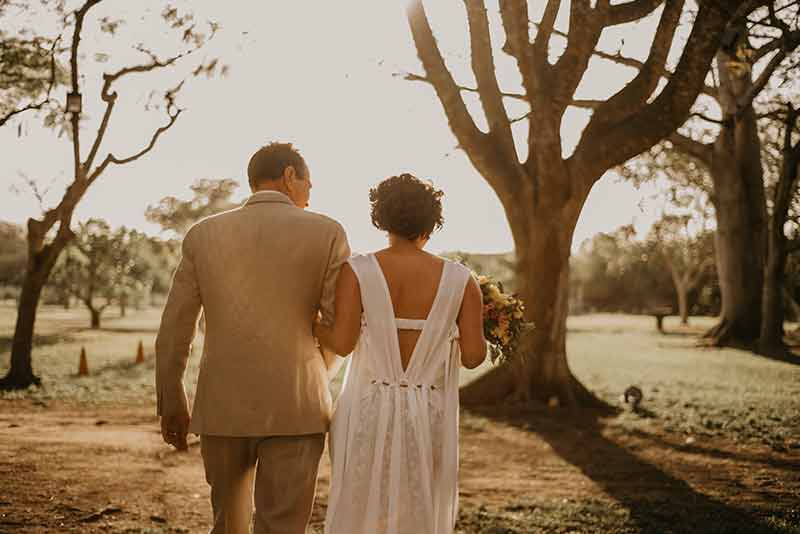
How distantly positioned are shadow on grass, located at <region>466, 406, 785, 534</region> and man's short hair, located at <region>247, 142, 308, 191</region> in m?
4.02

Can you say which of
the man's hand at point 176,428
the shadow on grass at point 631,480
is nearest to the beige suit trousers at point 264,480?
the man's hand at point 176,428

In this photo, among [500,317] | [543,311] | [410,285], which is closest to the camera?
[410,285]

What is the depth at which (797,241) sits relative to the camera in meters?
23.2

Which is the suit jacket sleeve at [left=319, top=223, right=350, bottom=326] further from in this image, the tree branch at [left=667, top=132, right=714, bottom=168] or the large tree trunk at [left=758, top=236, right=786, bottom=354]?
the tree branch at [left=667, top=132, right=714, bottom=168]

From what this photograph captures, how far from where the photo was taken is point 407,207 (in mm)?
3809

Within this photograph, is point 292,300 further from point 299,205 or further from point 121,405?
point 121,405

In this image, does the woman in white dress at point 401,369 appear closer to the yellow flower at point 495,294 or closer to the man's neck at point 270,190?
the man's neck at point 270,190

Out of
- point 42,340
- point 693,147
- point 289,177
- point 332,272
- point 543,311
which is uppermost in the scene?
point 693,147

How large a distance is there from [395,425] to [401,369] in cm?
27

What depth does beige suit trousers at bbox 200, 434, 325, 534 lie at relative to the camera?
3.45 m

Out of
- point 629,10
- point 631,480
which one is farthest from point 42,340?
point 631,480

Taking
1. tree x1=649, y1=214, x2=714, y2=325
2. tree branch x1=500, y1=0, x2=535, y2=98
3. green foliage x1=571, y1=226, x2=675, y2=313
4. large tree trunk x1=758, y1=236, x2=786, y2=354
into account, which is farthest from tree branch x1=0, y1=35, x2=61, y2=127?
green foliage x1=571, y1=226, x2=675, y2=313

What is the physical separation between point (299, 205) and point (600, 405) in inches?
378

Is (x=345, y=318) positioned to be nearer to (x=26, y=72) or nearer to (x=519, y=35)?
(x=519, y=35)
